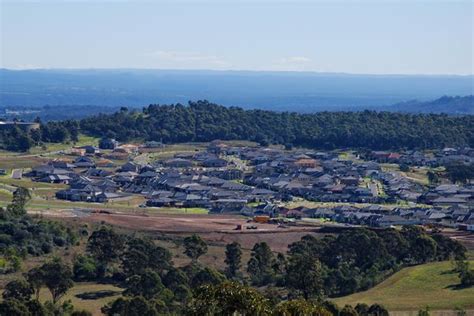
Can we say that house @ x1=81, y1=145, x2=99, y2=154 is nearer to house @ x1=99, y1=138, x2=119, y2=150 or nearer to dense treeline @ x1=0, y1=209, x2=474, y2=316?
house @ x1=99, y1=138, x2=119, y2=150

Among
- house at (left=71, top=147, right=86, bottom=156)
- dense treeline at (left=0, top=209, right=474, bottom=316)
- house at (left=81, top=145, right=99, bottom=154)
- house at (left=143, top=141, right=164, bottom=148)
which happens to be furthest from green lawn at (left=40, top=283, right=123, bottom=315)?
house at (left=143, top=141, right=164, bottom=148)

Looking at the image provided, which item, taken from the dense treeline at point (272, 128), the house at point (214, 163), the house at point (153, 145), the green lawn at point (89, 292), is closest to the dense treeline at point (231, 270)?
the green lawn at point (89, 292)

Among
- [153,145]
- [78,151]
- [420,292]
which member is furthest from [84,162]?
[420,292]

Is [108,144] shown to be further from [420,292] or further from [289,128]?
[420,292]

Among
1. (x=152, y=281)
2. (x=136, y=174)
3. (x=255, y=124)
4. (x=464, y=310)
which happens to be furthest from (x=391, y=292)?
(x=255, y=124)

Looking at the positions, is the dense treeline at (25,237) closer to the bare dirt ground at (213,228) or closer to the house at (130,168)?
the bare dirt ground at (213,228)

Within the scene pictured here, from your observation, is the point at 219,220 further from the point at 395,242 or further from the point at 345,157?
the point at 345,157
